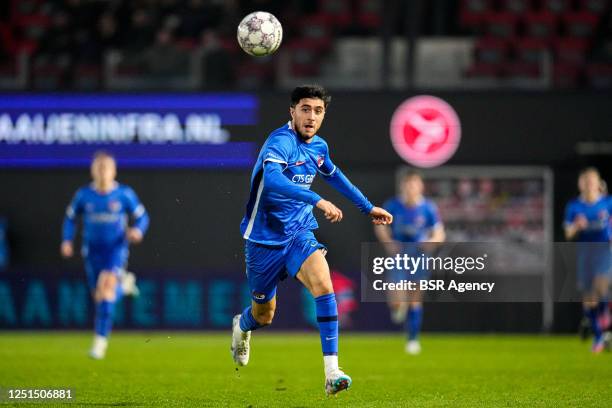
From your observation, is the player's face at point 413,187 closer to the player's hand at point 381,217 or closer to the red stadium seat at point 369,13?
Answer: the red stadium seat at point 369,13

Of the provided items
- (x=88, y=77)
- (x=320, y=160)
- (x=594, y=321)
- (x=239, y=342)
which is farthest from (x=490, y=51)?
(x=320, y=160)

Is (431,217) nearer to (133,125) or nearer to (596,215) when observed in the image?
(596,215)

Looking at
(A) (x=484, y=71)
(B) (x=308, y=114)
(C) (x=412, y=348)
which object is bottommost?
(C) (x=412, y=348)

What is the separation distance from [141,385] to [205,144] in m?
7.63

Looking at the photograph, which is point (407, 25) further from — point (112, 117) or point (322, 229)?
point (112, 117)

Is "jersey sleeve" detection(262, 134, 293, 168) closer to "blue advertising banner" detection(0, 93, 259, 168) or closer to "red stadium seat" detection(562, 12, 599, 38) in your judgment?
"blue advertising banner" detection(0, 93, 259, 168)

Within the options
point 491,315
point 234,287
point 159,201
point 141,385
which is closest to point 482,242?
point 491,315

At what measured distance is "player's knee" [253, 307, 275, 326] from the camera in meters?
8.03

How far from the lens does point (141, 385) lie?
28.8 ft

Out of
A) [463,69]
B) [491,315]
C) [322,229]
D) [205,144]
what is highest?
[463,69]

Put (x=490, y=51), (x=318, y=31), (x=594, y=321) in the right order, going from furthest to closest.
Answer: (x=318, y=31) < (x=490, y=51) < (x=594, y=321)

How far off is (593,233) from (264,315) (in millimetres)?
6708

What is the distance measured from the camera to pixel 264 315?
8086mm

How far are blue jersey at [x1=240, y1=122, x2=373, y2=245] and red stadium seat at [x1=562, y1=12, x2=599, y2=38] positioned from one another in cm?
1054
